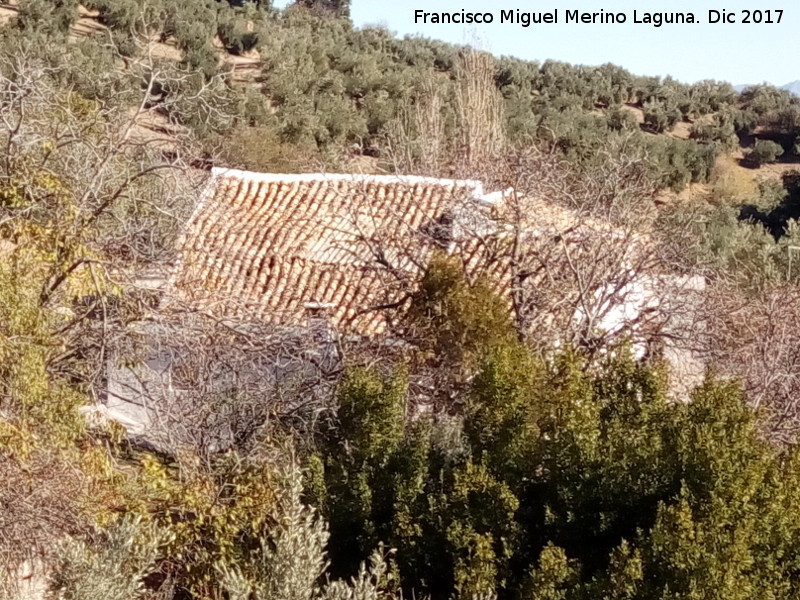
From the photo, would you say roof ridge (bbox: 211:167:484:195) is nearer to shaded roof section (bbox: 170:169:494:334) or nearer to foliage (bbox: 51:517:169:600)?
shaded roof section (bbox: 170:169:494:334)

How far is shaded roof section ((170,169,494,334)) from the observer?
11.9 meters

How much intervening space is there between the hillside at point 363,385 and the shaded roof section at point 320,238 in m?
0.06

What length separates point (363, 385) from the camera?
300 inches

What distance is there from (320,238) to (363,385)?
265 inches

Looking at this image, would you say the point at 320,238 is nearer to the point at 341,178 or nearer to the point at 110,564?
the point at 341,178

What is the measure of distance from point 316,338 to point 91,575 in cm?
577

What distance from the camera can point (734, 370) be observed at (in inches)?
431

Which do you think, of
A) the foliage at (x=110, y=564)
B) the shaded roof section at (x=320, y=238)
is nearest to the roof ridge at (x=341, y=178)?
the shaded roof section at (x=320, y=238)

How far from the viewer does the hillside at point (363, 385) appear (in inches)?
242

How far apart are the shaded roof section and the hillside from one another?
0.19 feet

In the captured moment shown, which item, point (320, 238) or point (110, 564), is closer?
point (110, 564)

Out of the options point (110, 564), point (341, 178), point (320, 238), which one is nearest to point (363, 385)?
point (110, 564)

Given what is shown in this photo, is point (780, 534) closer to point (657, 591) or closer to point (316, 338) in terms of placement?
point (657, 591)

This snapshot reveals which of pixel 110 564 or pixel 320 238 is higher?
pixel 320 238
